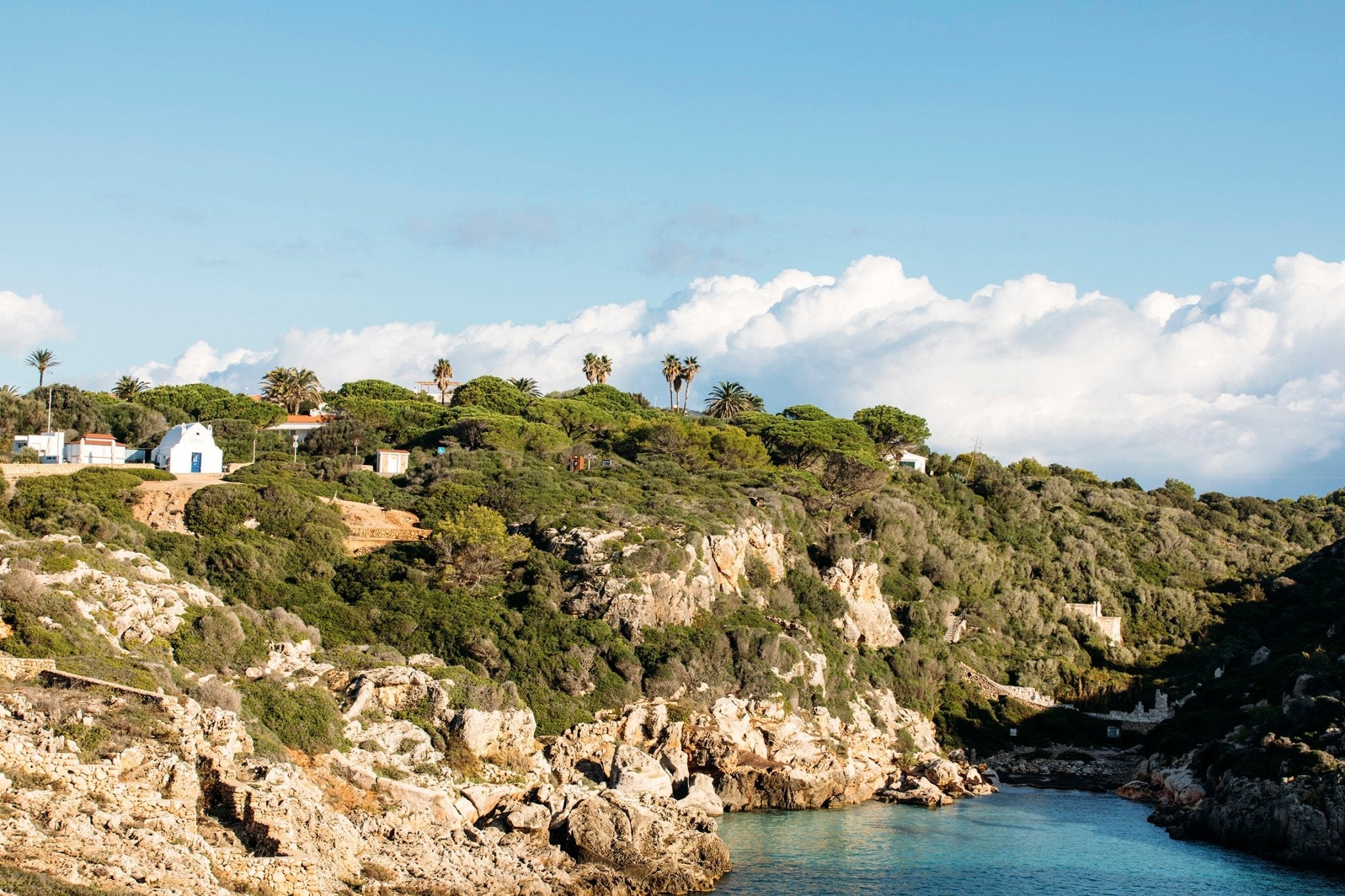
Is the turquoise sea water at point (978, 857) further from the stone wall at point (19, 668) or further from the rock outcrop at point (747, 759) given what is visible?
the stone wall at point (19, 668)

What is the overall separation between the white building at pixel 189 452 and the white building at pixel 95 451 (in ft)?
6.34

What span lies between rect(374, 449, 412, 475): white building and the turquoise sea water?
32.4m

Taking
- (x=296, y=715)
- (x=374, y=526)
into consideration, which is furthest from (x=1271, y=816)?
(x=374, y=526)

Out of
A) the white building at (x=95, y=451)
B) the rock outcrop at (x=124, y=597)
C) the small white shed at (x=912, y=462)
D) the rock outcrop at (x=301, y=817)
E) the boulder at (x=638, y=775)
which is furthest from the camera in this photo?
the small white shed at (x=912, y=462)

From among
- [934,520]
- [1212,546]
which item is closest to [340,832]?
[934,520]

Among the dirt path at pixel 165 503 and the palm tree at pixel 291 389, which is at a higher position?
the palm tree at pixel 291 389

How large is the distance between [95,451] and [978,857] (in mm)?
47492

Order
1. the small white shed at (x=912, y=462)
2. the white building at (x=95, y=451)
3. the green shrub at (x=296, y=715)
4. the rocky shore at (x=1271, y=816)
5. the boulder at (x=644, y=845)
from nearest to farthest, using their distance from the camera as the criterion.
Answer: the boulder at (x=644, y=845), the green shrub at (x=296, y=715), the rocky shore at (x=1271, y=816), the white building at (x=95, y=451), the small white shed at (x=912, y=462)

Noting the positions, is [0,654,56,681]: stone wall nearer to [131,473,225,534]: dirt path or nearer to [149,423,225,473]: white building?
[131,473,225,534]: dirt path

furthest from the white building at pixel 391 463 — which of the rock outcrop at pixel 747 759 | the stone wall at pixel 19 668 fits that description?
the stone wall at pixel 19 668

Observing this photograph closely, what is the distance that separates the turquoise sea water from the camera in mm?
38375

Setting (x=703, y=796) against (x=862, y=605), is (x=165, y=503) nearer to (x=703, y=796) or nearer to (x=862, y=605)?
(x=703, y=796)

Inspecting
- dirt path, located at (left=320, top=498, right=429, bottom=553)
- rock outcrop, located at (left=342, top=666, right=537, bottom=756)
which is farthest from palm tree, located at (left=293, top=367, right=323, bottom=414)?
rock outcrop, located at (left=342, top=666, right=537, bottom=756)

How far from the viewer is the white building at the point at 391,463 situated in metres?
71.1
